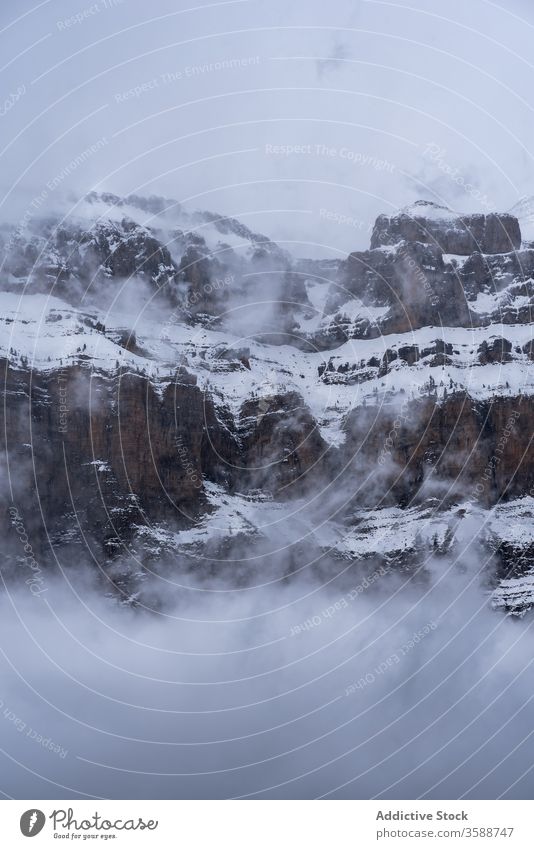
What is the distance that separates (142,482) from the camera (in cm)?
17838

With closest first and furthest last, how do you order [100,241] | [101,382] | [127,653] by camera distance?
[127,653], [101,382], [100,241]

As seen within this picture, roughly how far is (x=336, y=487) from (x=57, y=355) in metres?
50.9

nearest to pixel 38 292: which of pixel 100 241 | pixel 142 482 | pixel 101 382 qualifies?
pixel 100 241

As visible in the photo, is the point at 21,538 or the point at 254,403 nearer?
the point at 21,538

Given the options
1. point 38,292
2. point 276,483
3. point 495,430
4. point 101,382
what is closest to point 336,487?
point 276,483

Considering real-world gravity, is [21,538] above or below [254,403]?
below

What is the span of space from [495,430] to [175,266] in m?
59.9

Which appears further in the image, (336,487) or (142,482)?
(336,487)

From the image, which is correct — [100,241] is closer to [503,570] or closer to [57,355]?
[57,355]

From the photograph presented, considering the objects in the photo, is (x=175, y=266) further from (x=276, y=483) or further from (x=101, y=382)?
(x=276, y=483)

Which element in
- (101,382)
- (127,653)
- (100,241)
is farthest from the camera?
(100,241)

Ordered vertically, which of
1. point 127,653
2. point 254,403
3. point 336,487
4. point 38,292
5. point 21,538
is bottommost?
point 127,653

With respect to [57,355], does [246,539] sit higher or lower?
lower

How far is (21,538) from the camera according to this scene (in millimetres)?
170625
